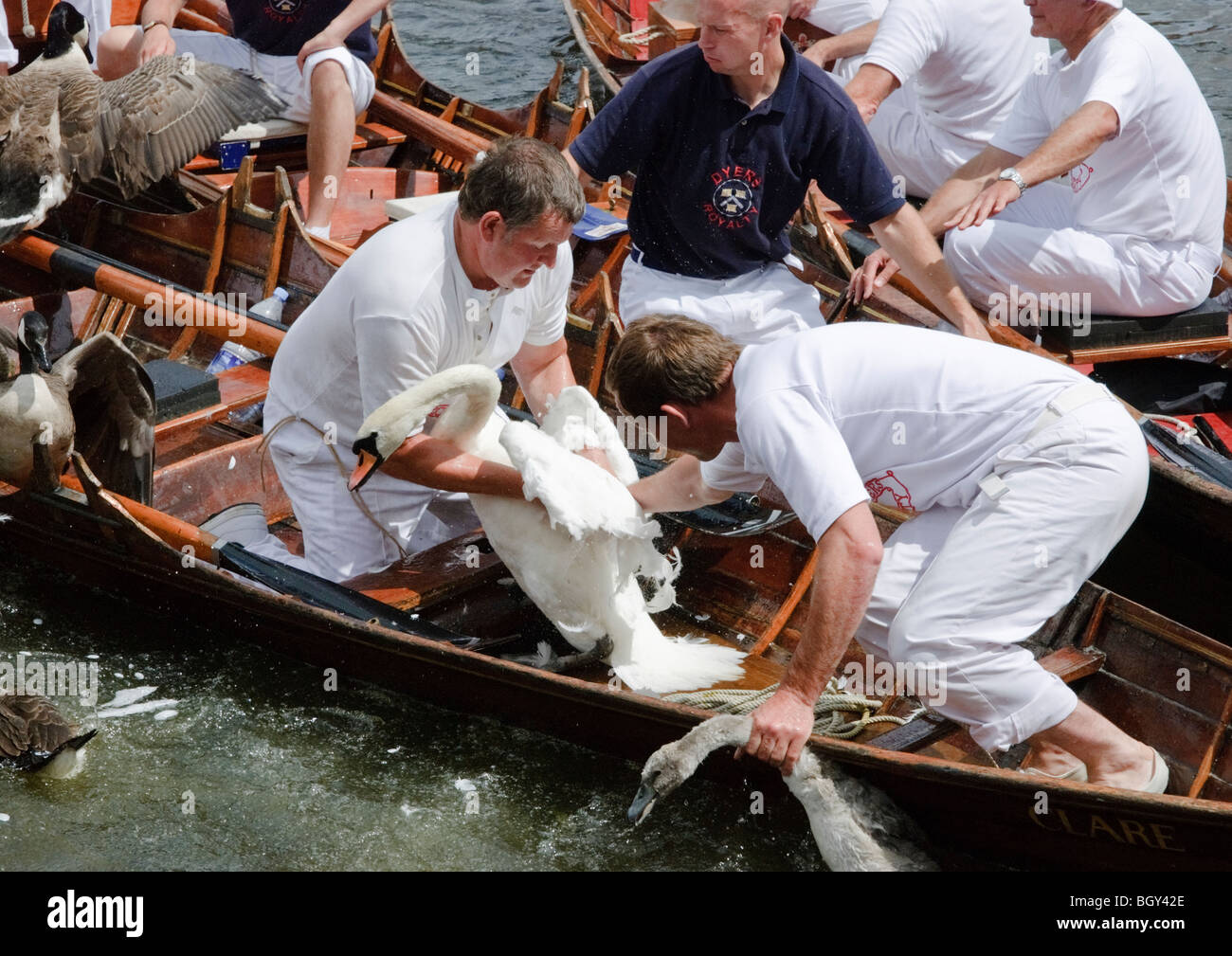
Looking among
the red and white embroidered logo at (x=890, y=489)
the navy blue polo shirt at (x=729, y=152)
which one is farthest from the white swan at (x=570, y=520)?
the navy blue polo shirt at (x=729, y=152)

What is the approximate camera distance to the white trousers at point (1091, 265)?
18.7 ft

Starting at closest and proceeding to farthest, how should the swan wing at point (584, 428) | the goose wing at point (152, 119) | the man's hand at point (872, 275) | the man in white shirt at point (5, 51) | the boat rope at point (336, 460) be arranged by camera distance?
the swan wing at point (584, 428), the boat rope at point (336, 460), the man's hand at point (872, 275), the goose wing at point (152, 119), the man in white shirt at point (5, 51)

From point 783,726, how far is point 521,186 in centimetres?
157

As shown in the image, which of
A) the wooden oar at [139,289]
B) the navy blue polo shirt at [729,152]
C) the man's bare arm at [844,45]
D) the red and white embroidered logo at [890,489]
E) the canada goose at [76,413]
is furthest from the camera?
the man's bare arm at [844,45]

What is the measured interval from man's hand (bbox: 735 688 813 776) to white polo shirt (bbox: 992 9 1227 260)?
3.02 metres

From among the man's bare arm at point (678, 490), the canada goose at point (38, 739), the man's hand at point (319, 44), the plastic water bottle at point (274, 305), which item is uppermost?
the man's hand at point (319, 44)

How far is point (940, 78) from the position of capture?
6652 mm

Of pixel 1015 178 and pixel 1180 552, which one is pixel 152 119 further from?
pixel 1180 552

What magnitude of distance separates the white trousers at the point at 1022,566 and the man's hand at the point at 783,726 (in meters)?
0.37

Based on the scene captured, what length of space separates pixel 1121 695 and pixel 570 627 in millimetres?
1636

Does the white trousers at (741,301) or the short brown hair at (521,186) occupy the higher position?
A: the short brown hair at (521,186)

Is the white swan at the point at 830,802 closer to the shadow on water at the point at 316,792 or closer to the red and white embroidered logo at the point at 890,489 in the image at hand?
the shadow on water at the point at 316,792

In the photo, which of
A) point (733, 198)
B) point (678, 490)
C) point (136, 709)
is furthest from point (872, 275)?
point (136, 709)

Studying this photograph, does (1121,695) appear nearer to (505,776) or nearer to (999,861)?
(999,861)
